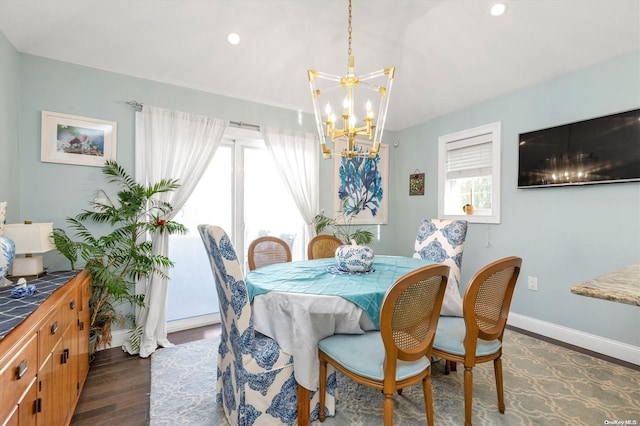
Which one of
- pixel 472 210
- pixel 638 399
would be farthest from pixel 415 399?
pixel 472 210

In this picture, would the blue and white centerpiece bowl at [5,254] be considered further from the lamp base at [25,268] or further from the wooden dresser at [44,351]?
the lamp base at [25,268]

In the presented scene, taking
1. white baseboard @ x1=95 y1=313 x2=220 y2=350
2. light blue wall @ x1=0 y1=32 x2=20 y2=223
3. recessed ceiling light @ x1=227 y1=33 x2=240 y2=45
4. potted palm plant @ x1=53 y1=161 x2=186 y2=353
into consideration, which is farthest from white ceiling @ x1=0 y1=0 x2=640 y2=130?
white baseboard @ x1=95 y1=313 x2=220 y2=350

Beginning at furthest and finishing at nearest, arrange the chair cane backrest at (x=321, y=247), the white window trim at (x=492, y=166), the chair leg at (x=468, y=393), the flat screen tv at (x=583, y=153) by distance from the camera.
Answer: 1. the white window trim at (x=492, y=166)
2. the chair cane backrest at (x=321, y=247)
3. the flat screen tv at (x=583, y=153)
4. the chair leg at (x=468, y=393)

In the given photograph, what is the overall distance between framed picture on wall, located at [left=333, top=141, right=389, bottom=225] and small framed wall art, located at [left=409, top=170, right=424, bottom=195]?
38 cm

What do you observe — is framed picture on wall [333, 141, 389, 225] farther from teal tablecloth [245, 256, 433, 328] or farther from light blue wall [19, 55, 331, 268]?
light blue wall [19, 55, 331, 268]

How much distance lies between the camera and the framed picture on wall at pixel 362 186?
165 inches

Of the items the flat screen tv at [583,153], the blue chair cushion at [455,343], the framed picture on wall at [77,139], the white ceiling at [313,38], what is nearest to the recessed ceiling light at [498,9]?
the white ceiling at [313,38]

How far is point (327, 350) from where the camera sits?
5.25 feet

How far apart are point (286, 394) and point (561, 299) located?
2844mm

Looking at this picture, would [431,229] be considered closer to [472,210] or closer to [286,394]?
[472,210]

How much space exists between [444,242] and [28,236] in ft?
10.3

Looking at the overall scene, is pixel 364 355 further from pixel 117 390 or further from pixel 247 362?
pixel 117 390

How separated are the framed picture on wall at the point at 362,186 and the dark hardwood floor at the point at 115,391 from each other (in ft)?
9.23

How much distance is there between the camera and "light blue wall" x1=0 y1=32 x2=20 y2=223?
6.95 feet
